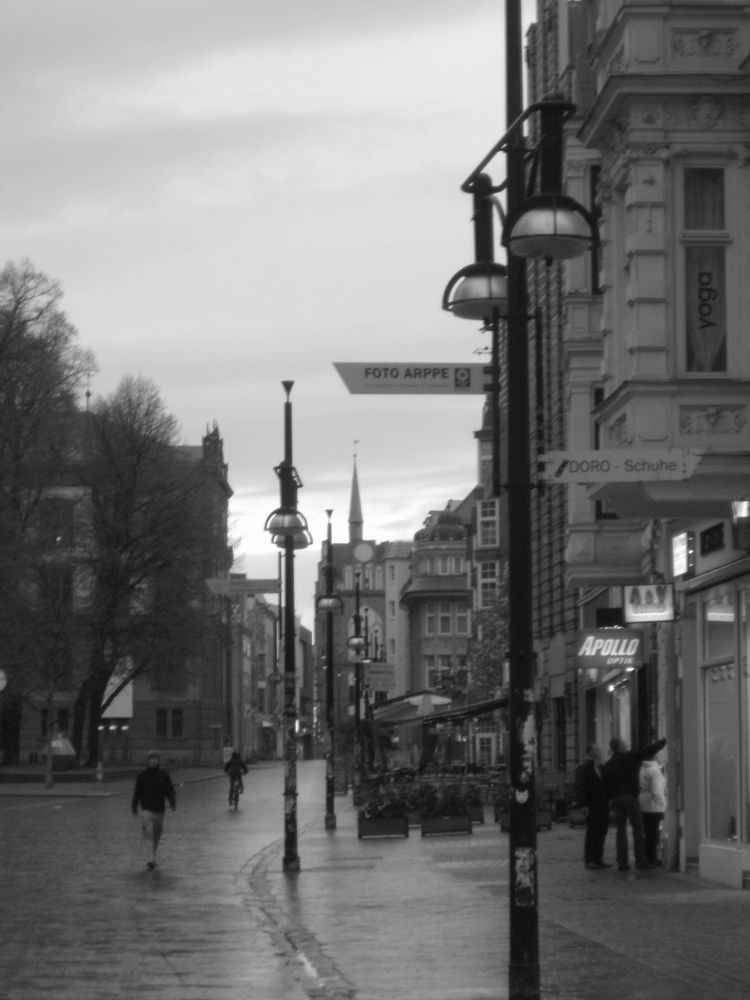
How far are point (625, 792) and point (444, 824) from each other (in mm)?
11423

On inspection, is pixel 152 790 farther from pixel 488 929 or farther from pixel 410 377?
pixel 410 377

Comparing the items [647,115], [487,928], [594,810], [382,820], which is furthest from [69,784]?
[487,928]

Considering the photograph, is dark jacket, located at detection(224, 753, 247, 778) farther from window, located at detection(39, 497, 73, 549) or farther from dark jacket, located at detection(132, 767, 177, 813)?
dark jacket, located at detection(132, 767, 177, 813)

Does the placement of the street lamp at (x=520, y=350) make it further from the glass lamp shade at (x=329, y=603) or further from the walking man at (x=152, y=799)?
the glass lamp shade at (x=329, y=603)

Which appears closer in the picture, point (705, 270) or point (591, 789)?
point (705, 270)

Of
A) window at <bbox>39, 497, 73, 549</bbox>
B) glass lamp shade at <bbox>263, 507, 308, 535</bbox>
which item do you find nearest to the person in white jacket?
glass lamp shade at <bbox>263, 507, 308, 535</bbox>

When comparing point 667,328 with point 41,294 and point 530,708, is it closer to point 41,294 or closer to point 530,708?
point 530,708

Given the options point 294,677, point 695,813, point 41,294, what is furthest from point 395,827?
point 41,294

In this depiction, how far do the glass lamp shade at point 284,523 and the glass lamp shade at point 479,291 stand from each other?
1505 cm

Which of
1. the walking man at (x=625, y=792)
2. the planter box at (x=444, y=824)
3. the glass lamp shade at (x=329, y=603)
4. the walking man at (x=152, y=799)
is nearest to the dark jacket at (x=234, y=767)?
the glass lamp shade at (x=329, y=603)

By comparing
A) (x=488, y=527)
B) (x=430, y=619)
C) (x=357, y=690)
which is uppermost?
(x=488, y=527)

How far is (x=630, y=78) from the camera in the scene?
2064 centimetres

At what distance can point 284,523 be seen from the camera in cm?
2767

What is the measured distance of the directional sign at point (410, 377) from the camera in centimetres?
1260
